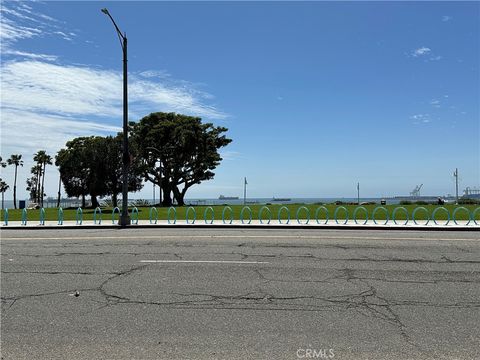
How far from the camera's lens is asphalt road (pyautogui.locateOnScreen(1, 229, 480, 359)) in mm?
4242

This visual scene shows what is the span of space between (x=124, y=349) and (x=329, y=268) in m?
5.04

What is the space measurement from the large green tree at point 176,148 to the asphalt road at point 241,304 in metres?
42.9

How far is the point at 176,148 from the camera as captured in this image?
53000 millimetres

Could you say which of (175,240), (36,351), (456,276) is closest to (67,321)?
(36,351)

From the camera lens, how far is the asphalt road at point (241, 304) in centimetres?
424

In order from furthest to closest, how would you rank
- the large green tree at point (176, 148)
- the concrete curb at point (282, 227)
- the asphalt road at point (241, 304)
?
the large green tree at point (176, 148) → the concrete curb at point (282, 227) → the asphalt road at point (241, 304)

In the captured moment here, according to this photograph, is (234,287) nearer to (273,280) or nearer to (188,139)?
(273,280)

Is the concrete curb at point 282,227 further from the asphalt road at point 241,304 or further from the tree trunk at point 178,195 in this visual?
the tree trunk at point 178,195

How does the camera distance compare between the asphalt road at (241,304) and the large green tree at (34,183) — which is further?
the large green tree at (34,183)

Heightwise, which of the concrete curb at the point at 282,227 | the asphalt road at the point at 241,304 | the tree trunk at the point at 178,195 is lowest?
the asphalt road at the point at 241,304

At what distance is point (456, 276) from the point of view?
7.49 metres

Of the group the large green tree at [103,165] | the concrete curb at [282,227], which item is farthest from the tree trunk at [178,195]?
the concrete curb at [282,227]

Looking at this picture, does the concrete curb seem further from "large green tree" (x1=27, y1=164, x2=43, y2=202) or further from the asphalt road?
"large green tree" (x1=27, y1=164, x2=43, y2=202)

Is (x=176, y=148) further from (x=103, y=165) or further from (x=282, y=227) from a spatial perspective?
(x=282, y=227)
